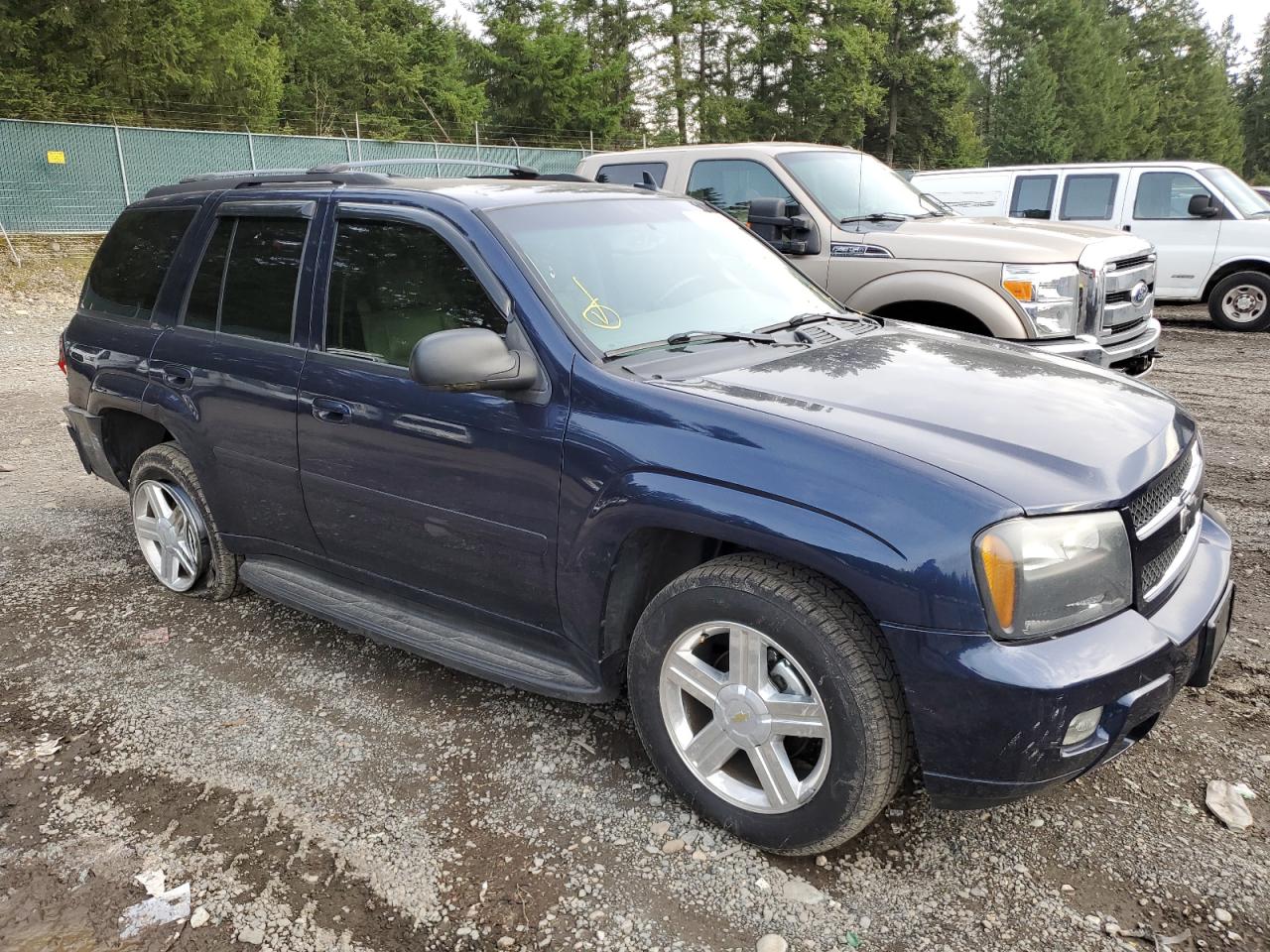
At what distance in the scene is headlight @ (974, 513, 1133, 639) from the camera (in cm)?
219

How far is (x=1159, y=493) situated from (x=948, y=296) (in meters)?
3.90

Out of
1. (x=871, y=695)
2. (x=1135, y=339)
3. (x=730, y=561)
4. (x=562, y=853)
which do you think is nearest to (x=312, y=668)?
(x=562, y=853)

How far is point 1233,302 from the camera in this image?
12.0 metres

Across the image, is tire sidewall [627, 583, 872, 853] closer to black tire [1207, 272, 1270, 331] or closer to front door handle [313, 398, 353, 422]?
front door handle [313, 398, 353, 422]

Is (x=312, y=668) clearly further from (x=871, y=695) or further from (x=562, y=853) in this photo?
(x=871, y=695)

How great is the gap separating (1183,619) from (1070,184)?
11702mm

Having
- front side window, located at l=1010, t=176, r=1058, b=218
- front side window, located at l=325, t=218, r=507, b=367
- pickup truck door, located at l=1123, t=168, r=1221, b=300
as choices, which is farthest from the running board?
pickup truck door, located at l=1123, t=168, r=1221, b=300

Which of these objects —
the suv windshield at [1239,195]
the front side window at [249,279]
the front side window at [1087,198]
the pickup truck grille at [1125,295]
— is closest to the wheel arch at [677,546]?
the front side window at [249,279]

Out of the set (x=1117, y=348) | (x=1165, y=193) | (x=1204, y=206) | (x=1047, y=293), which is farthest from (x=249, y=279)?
(x=1165, y=193)

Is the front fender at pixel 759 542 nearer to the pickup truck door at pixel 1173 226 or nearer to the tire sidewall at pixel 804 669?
the tire sidewall at pixel 804 669

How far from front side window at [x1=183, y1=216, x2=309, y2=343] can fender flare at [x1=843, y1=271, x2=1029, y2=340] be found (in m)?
4.12

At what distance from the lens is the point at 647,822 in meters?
2.83

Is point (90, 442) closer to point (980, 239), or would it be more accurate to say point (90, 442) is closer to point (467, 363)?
point (467, 363)

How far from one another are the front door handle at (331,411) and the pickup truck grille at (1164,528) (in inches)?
97.8
